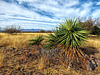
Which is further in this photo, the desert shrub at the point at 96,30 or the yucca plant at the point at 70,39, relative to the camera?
the desert shrub at the point at 96,30

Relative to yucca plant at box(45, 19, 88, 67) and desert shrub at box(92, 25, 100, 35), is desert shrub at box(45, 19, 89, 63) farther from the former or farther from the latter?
desert shrub at box(92, 25, 100, 35)

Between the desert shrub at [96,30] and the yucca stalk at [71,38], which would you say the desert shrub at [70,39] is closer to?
the yucca stalk at [71,38]

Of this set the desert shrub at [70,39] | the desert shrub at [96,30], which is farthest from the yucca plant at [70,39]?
the desert shrub at [96,30]

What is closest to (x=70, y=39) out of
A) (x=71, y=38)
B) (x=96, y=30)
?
(x=71, y=38)

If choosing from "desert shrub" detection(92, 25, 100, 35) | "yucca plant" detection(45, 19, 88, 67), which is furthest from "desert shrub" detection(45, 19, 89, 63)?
"desert shrub" detection(92, 25, 100, 35)

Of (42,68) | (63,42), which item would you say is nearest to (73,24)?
(63,42)

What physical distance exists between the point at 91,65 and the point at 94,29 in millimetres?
21278

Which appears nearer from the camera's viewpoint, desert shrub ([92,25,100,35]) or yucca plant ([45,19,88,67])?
yucca plant ([45,19,88,67])

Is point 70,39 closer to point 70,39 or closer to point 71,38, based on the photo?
point 70,39

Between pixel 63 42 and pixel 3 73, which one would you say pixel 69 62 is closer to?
pixel 63 42

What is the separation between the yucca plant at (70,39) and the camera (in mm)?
5129

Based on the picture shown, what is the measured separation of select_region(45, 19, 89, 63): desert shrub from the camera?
5.13m

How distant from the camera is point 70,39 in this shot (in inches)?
216

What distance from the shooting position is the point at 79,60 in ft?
16.6
